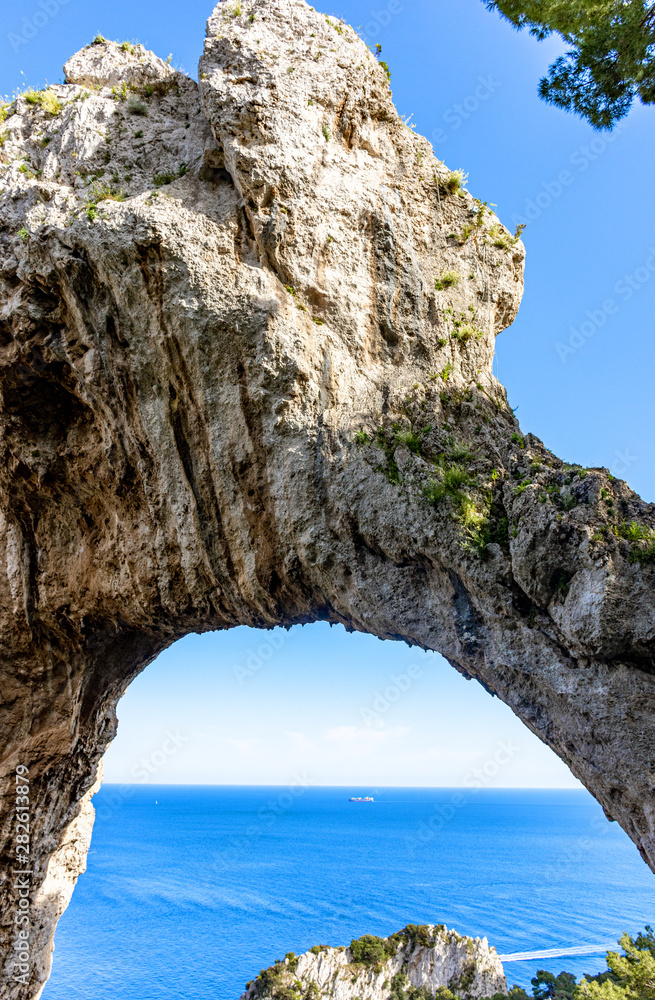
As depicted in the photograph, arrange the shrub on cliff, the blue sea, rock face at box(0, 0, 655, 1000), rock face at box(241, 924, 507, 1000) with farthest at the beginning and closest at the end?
the blue sea → the shrub on cliff → rock face at box(241, 924, 507, 1000) → rock face at box(0, 0, 655, 1000)

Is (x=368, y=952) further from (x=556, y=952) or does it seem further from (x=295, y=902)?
(x=295, y=902)

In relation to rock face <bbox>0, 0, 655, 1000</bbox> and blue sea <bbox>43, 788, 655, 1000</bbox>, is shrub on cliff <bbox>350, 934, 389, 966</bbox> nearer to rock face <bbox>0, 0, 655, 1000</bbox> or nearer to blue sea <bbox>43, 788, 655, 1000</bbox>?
rock face <bbox>0, 0, 655, 1000</bbox>

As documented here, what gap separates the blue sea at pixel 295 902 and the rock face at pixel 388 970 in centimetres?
2240

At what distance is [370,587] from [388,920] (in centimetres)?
6156

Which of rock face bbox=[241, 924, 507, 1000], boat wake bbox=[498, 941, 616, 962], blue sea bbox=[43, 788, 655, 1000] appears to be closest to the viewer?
rock face bbox=[241, 924, 507, 1000]

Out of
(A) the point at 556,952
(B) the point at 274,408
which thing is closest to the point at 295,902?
(A) the point at 556,952

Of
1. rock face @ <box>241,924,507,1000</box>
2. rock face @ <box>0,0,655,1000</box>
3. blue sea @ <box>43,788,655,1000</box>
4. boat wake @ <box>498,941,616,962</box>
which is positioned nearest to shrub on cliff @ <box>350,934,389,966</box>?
rock face @ <box>241,924,507,1000</box>

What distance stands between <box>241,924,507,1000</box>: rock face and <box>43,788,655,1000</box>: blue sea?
73.5ft

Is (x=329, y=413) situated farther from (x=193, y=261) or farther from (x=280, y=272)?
(x=193, y=261)

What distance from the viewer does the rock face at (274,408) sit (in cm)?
565

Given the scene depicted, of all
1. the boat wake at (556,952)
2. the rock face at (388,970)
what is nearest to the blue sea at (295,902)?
the boat wake at (556,952)

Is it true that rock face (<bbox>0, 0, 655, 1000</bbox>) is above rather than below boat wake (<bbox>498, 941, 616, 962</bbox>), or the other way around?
above

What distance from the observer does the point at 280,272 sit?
7.48 m

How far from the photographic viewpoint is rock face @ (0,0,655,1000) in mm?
5648
